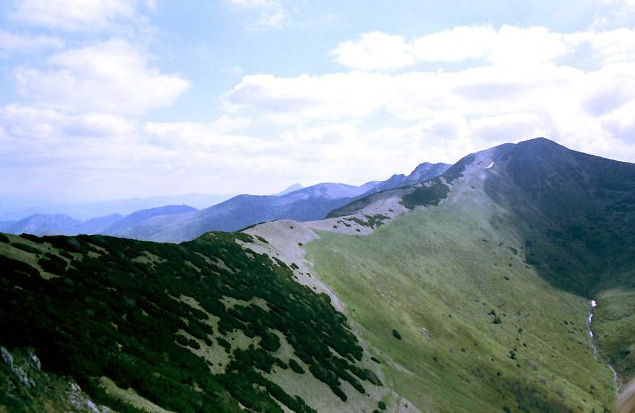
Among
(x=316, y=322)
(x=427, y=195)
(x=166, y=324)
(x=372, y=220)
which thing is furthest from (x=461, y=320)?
(x=427, y=195)

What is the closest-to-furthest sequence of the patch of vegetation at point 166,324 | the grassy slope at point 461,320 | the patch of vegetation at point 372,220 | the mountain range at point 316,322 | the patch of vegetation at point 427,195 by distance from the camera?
1. the patch of vegetation at point 166,324
2. the mountain range at point 316,322
3. the grassy slope at point 461,320
4. the patch of vegetation at point 372,220
5. the patch of vegetation at point 427,195

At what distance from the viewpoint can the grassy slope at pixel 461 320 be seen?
5062 cm

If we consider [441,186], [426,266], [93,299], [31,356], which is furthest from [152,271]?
[441,186]

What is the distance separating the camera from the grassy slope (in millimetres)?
50625

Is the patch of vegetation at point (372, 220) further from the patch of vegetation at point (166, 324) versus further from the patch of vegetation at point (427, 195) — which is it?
the patch of vegetation at point (166, 324)

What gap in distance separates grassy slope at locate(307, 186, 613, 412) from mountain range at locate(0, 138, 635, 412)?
34 centimetres

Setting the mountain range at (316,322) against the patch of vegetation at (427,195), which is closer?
the mountain range at (316,322)

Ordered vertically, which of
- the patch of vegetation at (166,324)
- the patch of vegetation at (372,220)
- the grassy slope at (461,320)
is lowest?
the grassy slope at (461,320)

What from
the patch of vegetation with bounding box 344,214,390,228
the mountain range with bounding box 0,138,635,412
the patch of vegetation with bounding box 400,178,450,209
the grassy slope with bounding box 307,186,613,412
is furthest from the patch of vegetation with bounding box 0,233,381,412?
the patch of vegetation with bounding box 400,178,450,209

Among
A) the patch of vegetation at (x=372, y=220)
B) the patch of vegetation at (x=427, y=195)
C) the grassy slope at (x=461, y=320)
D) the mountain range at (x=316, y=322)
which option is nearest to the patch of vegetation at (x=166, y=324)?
the mountain range at (x=316, y=322)

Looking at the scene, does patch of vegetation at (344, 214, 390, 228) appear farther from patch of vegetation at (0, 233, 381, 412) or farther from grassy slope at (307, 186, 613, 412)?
patch of vegetation at (0, 233, 381, 412)

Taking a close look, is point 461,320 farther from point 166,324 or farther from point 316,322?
point 166,324

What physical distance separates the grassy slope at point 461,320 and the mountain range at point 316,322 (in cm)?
34

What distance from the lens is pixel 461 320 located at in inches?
2817
